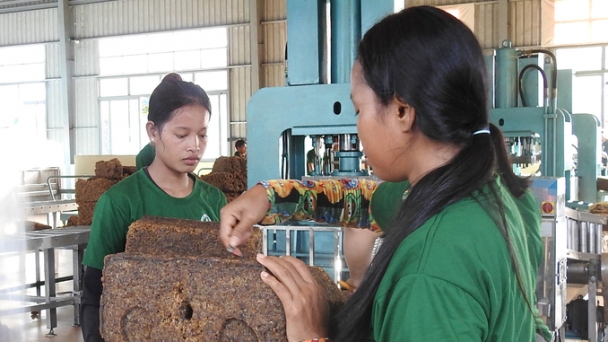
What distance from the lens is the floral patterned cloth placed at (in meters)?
1.18

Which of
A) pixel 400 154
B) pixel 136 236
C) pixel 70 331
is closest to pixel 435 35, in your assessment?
pixel 400 154

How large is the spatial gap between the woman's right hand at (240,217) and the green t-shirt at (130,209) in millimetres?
495

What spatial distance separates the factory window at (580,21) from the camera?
373 inches

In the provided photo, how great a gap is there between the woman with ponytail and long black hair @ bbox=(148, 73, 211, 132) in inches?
35.2

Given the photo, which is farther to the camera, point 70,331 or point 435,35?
point 70,331

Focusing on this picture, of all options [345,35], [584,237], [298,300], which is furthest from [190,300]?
[584,237]

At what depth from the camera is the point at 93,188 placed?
15.2 feet

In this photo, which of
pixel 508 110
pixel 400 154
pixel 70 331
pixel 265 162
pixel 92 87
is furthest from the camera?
pixel 92 87

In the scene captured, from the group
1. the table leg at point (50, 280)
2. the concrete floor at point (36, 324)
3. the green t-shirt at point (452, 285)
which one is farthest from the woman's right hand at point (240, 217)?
the table leg at point (50, 280)

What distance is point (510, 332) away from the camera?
71cm

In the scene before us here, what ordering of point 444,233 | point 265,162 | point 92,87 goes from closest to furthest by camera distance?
point 444,233 → point 265,162 → point 92,87

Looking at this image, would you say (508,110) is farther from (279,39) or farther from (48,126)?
(48,126)

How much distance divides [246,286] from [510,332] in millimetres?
374

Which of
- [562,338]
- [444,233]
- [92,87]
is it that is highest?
[92,87]
